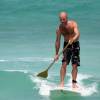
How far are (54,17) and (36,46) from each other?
4146mm

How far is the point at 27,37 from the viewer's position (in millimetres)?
14844

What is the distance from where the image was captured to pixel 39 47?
Answer: 43.5 feet

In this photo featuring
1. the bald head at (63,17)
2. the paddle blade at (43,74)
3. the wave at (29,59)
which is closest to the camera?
the bald head at (63,17)

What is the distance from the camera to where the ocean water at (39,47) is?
9.34 meters

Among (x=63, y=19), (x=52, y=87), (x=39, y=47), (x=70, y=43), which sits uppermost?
(x=63, y=19)

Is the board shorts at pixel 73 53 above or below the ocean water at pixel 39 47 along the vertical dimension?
above

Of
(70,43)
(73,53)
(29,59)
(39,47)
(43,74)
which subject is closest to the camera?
(70,43)

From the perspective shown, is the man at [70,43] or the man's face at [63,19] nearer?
the man's face at [63,19]

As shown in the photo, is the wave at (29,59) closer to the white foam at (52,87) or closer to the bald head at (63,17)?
the white foam at (52,87)

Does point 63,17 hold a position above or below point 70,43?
above

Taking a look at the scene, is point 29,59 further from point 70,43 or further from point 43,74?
point 70,43

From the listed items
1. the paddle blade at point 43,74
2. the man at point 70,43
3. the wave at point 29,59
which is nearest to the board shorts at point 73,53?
the man at point 70,43

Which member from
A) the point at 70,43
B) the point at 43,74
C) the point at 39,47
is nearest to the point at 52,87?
the point at 43,74

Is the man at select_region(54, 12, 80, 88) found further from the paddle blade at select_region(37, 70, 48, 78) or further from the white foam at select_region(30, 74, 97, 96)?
the paddle blade at select_region(37, 70, 48, 78)
